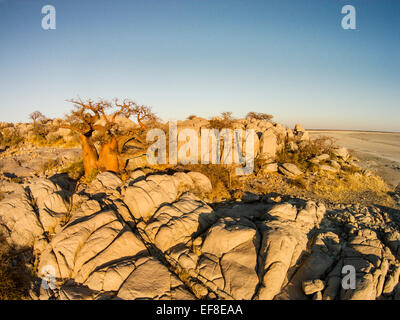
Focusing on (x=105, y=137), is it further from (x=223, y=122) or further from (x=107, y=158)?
(x=223, y=122)

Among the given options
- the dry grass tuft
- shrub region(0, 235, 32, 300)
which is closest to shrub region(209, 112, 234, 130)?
the dry grass tuft

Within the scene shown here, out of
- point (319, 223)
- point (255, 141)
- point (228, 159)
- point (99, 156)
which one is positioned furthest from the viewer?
point (255, 141)

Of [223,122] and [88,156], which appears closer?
[88,156]

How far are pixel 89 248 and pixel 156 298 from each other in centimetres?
257

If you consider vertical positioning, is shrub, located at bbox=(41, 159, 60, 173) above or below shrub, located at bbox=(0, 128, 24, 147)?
below

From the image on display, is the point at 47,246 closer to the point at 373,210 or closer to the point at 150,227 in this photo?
the point at 150,227

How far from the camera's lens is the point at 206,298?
502cm

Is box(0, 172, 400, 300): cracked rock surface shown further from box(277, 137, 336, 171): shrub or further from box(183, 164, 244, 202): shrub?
box(277, 137, 336, 171): shrub

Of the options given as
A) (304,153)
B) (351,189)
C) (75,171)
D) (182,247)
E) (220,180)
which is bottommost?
(182,247)

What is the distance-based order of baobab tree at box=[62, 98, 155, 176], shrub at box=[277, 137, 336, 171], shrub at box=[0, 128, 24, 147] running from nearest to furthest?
baobab tree at box=[62, 98, 155, 176] < shrub at box=[277, 137, 336, 171] < shrub at box=[0, 128, 24, 147]

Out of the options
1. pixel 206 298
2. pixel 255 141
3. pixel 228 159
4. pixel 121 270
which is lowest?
pixel 206 298

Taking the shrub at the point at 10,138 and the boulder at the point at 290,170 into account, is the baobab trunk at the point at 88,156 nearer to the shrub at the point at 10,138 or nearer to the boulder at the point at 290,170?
the boulder at the point at 290,170

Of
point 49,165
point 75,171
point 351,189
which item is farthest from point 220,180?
point 49,165

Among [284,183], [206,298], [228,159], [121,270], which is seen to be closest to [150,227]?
[121,270]
